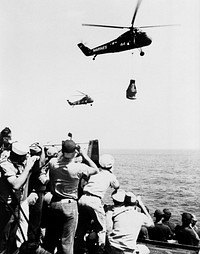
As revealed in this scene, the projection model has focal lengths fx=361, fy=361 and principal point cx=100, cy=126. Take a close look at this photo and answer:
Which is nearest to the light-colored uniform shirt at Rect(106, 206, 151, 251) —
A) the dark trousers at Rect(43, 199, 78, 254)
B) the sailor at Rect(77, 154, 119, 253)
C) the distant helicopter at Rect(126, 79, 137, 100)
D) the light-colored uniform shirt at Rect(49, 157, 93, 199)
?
the sailor at Rect(77, 154, 119, 253)

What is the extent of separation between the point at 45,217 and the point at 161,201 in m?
33.9

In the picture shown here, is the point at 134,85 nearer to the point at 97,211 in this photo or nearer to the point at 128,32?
the point at 128,32

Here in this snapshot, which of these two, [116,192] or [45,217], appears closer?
[116,192]

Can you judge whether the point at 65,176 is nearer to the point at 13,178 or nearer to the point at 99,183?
the point at 99,183

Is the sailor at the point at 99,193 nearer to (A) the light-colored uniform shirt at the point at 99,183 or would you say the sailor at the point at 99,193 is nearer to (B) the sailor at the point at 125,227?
(A) the light-colored uniform shirt at the point at 99,183

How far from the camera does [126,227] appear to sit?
4113 mm

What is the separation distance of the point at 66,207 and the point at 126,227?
29.2 inches

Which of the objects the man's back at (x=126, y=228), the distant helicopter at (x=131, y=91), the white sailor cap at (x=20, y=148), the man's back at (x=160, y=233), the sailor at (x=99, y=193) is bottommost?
the man's back at (x=160, y=233)

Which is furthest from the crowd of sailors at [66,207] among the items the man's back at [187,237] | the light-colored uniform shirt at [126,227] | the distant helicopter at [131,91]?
the distant helicopter at [131,91]

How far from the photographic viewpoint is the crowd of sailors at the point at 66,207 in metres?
4.12

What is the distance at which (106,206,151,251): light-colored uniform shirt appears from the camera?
4.11 m

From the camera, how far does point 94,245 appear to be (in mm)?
4781

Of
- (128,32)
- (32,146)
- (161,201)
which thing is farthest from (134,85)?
(161,201)

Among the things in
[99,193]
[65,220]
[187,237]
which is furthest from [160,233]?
[65,220]
